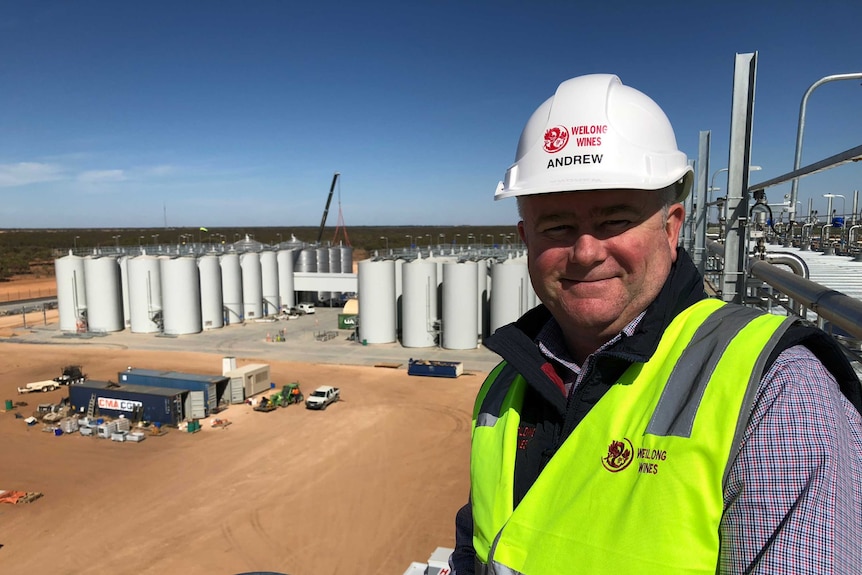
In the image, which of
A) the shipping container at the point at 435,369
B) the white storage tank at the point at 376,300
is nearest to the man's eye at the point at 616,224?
the shipping container at the point at 435,369

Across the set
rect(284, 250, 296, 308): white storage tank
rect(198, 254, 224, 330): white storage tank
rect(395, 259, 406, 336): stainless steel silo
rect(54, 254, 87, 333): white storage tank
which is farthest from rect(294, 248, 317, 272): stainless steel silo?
rect(54, 254, 87, 333): white storage tank

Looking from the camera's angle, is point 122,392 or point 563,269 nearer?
point 563,269

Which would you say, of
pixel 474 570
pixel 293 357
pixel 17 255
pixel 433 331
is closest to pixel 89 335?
pixel 293 357

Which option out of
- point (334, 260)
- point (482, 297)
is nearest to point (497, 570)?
point (482, 297)

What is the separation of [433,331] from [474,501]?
36.0 metres

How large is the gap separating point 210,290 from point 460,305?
22.0 metres

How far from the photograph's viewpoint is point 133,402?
25.4 meters

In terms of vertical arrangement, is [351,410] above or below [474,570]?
below

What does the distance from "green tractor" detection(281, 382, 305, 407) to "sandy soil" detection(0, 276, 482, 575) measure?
66 cm

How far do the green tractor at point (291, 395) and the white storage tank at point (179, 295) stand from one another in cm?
→ 1964

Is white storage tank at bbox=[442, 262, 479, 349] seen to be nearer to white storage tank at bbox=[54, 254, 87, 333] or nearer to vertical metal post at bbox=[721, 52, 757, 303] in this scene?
vertical metal post at bbox=[721, 52, 757, 303]

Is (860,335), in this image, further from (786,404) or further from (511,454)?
(511,454)

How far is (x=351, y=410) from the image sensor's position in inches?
1041

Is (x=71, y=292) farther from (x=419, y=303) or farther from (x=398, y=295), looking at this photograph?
(x=419, y=303)
